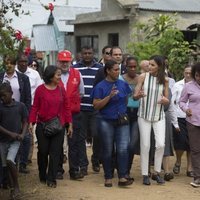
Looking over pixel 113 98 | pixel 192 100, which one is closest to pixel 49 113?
pixel 113 98

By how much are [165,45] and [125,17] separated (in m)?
4.92

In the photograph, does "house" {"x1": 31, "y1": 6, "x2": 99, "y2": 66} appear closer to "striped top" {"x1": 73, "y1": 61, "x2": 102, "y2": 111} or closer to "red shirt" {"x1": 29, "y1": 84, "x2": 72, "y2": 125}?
"striped top" {"x1": 73, "y1": 61, "x2": 102, "y2": 111}

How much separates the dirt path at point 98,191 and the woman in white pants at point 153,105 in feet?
1.54

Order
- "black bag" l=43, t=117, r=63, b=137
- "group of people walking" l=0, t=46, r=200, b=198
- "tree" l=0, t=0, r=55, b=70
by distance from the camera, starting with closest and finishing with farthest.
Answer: "tree" l=0, t=0, r=55, b=70 < "black bag" l=43, t=117, r=63, b=137 < "group of people walking" l=0, t=46, r=200, b=198

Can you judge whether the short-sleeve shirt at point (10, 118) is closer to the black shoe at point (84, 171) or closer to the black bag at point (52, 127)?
the black bag at point (52, 127)

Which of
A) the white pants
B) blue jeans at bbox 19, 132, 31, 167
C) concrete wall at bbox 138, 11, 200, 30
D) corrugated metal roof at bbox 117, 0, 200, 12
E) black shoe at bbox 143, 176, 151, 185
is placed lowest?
black shoe at bbox 143, 176, 151, 185

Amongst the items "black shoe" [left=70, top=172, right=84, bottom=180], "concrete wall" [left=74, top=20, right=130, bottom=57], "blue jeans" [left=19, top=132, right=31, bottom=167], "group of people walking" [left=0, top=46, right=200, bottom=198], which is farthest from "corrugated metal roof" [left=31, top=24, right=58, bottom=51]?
"black shoe" [left=70, top=172, right=84, bottom=180]

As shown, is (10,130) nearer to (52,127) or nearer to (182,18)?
(52,127)

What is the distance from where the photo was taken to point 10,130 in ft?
23.2

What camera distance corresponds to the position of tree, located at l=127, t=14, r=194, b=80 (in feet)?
46.2

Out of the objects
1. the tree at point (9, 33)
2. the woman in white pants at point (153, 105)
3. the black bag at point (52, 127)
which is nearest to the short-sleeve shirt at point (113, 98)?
the woman in white pants at point (153, 105)

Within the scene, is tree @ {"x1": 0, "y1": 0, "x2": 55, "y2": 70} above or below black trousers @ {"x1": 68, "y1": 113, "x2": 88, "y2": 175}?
above

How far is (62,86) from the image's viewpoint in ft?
26.3

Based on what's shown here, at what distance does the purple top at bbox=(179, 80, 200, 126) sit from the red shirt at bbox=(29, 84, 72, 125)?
1.86 m
